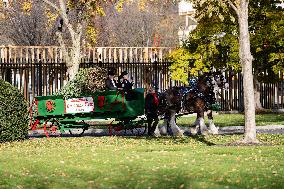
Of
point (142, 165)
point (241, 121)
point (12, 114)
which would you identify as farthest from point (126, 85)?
point (241, 121)

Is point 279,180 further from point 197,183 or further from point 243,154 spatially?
point 243,154

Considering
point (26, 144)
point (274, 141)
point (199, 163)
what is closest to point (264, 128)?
point (274, 141)

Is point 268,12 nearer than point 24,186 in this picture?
No

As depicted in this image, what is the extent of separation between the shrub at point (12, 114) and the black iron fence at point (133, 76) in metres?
12.6

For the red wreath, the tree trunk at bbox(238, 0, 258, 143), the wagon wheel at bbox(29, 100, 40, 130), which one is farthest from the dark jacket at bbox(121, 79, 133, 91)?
the tree trunk at bbox(238, 0, 258, 143)

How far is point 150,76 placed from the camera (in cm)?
3844

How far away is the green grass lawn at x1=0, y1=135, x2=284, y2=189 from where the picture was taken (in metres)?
12.2

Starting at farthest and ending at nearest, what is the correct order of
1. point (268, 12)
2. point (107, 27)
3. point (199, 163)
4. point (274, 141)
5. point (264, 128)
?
1. point (107, 27)
2. point (268, 12)
3. point (264, 128)
4. point (274, 141)
5. point (199, 163)

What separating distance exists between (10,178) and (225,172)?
3.63 metres

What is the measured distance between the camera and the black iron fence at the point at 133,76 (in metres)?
35.5

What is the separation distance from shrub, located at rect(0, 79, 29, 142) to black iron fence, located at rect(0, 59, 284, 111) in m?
12.6

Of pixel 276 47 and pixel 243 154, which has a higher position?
pixel 276 47

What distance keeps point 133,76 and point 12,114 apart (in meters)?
17.4

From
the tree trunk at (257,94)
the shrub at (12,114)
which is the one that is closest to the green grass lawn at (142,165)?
the shrub at (12,114)
